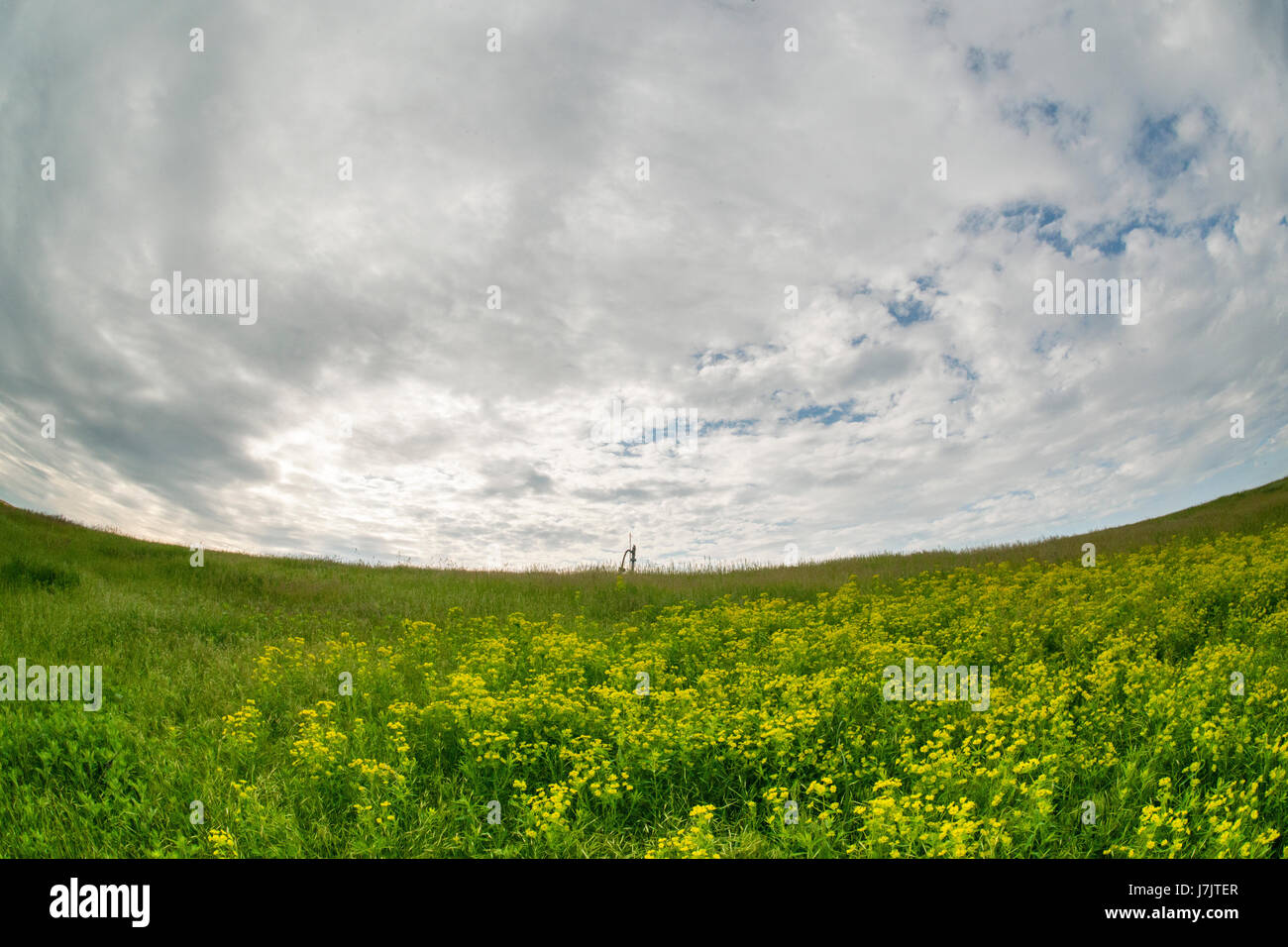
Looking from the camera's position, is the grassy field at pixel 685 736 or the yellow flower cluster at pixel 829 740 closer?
the yellow flower cluster at pixel 829 740

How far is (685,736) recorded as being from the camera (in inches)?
238

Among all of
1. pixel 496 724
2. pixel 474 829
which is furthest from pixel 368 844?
pixel 496 724

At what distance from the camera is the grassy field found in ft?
16.8

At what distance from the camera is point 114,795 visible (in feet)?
19.8

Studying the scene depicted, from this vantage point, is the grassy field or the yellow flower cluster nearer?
the yellow flower cluster

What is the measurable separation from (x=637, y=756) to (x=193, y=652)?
334 inches

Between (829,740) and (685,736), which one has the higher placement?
(685,736)

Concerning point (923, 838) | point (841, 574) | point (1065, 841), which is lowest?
point (1065, 841)

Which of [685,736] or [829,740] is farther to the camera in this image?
[829,740]

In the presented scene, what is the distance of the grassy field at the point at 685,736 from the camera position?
512 centimetres
